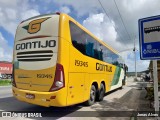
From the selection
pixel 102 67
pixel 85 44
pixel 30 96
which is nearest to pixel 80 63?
pixel 85 44

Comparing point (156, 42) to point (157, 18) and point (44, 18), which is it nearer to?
point (157, 18)

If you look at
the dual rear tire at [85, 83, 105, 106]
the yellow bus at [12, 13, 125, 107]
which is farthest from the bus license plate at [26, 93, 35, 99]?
the dual rear tire at [85, 83, 105, 106]

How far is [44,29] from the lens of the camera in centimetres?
716

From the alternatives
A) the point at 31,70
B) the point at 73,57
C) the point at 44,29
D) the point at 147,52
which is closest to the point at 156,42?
the point at 147,52

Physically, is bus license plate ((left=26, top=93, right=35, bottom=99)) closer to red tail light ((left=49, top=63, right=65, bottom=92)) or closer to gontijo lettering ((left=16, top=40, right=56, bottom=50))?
red tail light ((left=49, top=63, right=65, bottom=92))

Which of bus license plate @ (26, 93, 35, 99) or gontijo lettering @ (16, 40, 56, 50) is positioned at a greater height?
gontijo lettering @ (16, 40, 56, 50)

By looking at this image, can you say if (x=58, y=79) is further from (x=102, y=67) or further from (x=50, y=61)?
(x=102, y=67)

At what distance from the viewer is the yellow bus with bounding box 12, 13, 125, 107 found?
6711mm

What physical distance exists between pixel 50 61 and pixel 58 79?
2.23 ft

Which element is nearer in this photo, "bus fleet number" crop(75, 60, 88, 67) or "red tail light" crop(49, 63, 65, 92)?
"red tail light" crop(49, 63, 65, 92)

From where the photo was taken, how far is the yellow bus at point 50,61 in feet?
22.0

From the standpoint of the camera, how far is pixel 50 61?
6.85 m

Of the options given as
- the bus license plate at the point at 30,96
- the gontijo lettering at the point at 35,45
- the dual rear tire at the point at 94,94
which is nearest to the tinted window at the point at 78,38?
the gontijo lettering at the point at 35,45

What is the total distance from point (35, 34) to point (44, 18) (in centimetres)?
66
